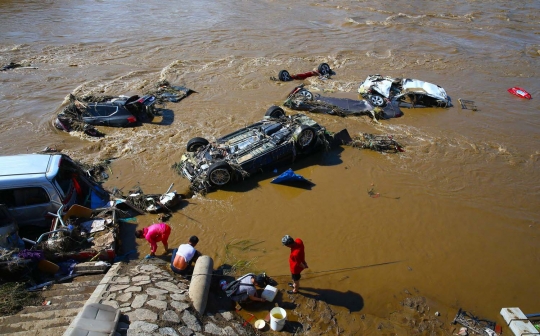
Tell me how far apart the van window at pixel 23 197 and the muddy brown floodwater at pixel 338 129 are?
198 centimetres

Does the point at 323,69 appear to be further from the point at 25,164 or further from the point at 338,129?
the point at 25,164

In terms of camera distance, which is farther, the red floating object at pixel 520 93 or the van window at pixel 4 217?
the red floating object at pixel 520 93

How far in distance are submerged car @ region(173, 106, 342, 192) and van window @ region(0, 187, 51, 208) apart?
319 centimetres

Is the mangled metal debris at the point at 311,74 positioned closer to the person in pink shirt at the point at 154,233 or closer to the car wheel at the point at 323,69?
the car wheel at the point at 323,69

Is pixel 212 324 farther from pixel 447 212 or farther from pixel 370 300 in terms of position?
pixel 447 212

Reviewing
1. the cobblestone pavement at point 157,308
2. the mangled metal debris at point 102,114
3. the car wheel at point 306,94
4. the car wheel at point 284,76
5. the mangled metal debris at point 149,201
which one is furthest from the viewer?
the car wheel at point 284,76

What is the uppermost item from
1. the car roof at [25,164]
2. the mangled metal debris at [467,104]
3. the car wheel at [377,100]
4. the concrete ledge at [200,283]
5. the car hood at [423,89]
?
the car roof at [25,164]

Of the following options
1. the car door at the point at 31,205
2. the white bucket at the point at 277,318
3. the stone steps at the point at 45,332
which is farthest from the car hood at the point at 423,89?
the stone steps at the point at 45,332

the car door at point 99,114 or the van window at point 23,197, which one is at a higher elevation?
the van window at point 23,197

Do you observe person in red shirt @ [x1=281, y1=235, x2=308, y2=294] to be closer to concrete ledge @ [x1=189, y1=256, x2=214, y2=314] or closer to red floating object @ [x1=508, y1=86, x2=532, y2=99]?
concrete ledge @ [x1=189, y1=256, x2=214, y2=314]

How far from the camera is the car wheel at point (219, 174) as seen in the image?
27.9ft

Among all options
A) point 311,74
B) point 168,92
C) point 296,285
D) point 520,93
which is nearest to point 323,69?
point 311,74

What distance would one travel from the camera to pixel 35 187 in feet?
21.7

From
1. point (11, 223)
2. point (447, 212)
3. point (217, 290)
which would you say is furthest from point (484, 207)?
point (11, 223)
